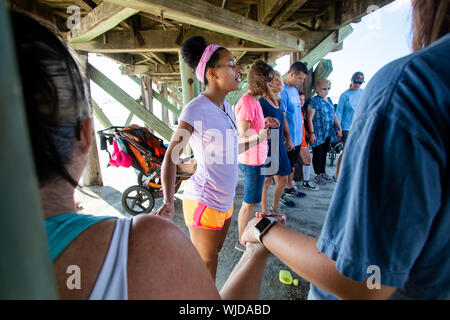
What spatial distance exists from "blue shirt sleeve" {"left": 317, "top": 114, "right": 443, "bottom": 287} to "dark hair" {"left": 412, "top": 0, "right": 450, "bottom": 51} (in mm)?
349

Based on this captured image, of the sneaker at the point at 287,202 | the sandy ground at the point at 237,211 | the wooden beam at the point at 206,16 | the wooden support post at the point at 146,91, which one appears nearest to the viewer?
the wooden beam at the point at 206,16

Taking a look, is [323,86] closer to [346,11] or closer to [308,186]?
[346,11]

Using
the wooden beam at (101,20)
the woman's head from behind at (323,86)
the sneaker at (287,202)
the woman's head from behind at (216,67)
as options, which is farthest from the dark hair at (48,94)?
the woman's head from behind at (323,86)

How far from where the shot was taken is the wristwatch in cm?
95

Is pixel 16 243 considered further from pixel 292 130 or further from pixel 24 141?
pixel 292 130

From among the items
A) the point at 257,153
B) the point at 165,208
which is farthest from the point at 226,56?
the point at 165,208

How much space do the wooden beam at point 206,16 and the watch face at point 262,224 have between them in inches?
80.9

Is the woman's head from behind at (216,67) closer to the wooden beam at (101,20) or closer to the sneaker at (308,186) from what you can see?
the wooden beam at (101,20)

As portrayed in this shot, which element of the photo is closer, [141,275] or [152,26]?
[141,275]

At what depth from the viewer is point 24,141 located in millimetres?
223

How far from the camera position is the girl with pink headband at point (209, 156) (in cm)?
157

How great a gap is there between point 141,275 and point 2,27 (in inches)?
21.1

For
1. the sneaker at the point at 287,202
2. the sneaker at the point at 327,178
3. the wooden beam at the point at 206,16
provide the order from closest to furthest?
1. the wooden beam at the point at 206,16
2. the sneaker at the point at 287,202
3. the sneaker at the point at 327,178

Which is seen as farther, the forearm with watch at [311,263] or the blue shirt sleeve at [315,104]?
the blue shirt sleeve at [315,104]
